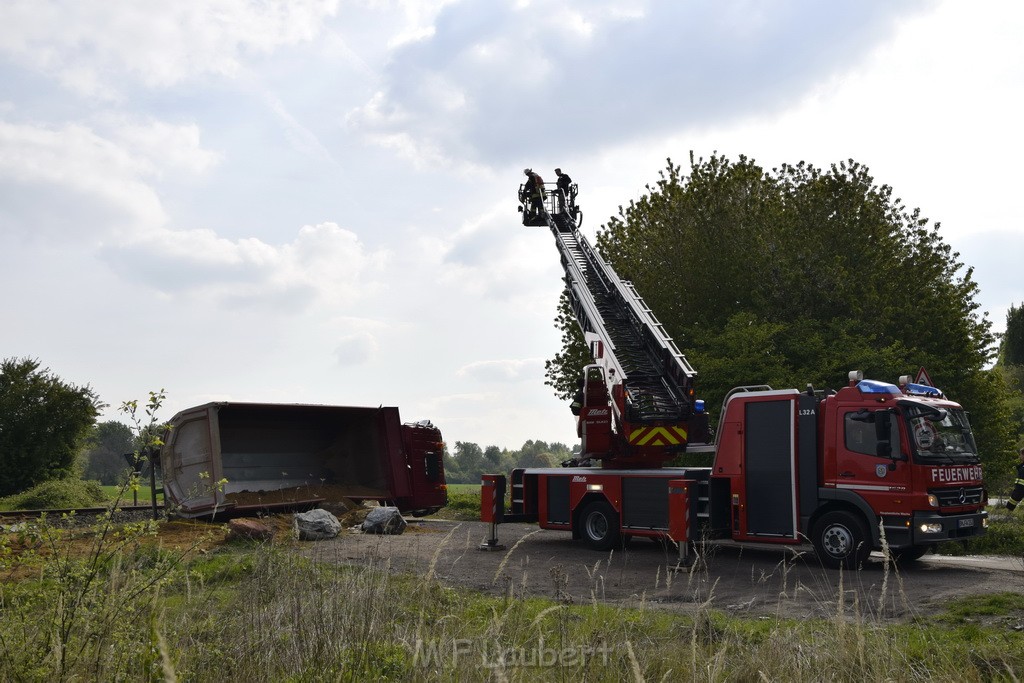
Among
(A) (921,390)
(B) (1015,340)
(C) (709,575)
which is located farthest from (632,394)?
(B) (1015,340)

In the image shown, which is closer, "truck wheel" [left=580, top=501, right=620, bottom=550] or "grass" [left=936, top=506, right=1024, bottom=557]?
"truck wheel" [left=580, top=501, right=620, bottom=550]

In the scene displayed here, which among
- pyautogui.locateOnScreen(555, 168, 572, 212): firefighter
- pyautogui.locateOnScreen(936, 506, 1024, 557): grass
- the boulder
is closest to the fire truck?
pyautogui.locateOnScreen(936, 506, 1024, 557): grass

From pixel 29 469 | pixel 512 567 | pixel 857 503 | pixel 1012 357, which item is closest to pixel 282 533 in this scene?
pixel 512 567

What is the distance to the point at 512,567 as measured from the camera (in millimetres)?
12117

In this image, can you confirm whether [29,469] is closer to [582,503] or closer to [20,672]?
[582,503]

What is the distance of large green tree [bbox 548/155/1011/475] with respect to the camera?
24.6m

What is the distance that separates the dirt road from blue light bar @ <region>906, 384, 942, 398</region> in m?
2.41

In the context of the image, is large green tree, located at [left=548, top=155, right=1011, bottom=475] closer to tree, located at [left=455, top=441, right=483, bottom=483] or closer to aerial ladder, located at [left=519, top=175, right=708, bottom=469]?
aerial ladder, located at [left=519, top=175, right=708, bottom=469]

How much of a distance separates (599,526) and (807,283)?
14.9 metres

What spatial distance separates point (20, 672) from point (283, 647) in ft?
4.82

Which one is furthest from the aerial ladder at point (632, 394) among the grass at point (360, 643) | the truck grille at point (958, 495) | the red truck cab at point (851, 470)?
the grass at point (360, 643)

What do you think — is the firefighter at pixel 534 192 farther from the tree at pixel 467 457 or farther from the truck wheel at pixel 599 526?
the tree at pixel 467 457

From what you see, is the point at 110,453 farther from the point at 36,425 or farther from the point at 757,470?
the point at 757,470

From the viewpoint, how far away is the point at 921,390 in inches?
489
